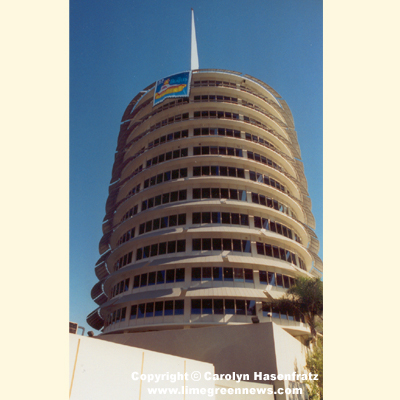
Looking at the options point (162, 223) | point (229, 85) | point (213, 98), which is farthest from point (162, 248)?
point (229, 85)

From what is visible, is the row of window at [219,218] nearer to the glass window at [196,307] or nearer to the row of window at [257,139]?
the glass window at [196,307]

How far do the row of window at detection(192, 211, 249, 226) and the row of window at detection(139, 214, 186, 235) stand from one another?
1268 millimetres

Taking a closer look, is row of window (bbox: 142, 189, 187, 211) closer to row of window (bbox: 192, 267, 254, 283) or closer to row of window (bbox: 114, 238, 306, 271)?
row of window (bbox: 114, 238, 306, 271)

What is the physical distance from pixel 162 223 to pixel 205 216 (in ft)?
14.3

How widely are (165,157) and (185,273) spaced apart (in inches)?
531

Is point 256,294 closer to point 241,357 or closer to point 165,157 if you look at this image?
point 241,357

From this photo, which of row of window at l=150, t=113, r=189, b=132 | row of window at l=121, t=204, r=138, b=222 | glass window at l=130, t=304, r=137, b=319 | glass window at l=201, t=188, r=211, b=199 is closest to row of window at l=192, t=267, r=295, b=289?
glass window at l=130, t=304, r=137, b=319

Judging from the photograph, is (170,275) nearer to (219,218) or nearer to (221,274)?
(221,274)

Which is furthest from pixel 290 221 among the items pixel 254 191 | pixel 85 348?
pixel 85 348

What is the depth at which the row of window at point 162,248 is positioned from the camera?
28953 mm

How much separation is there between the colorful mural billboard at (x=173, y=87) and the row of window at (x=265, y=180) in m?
11.7

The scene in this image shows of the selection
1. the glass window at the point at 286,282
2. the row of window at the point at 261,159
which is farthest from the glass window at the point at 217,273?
the row of window at the point at 261,159

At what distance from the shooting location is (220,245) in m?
28.8

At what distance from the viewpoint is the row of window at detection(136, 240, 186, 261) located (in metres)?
29.0
